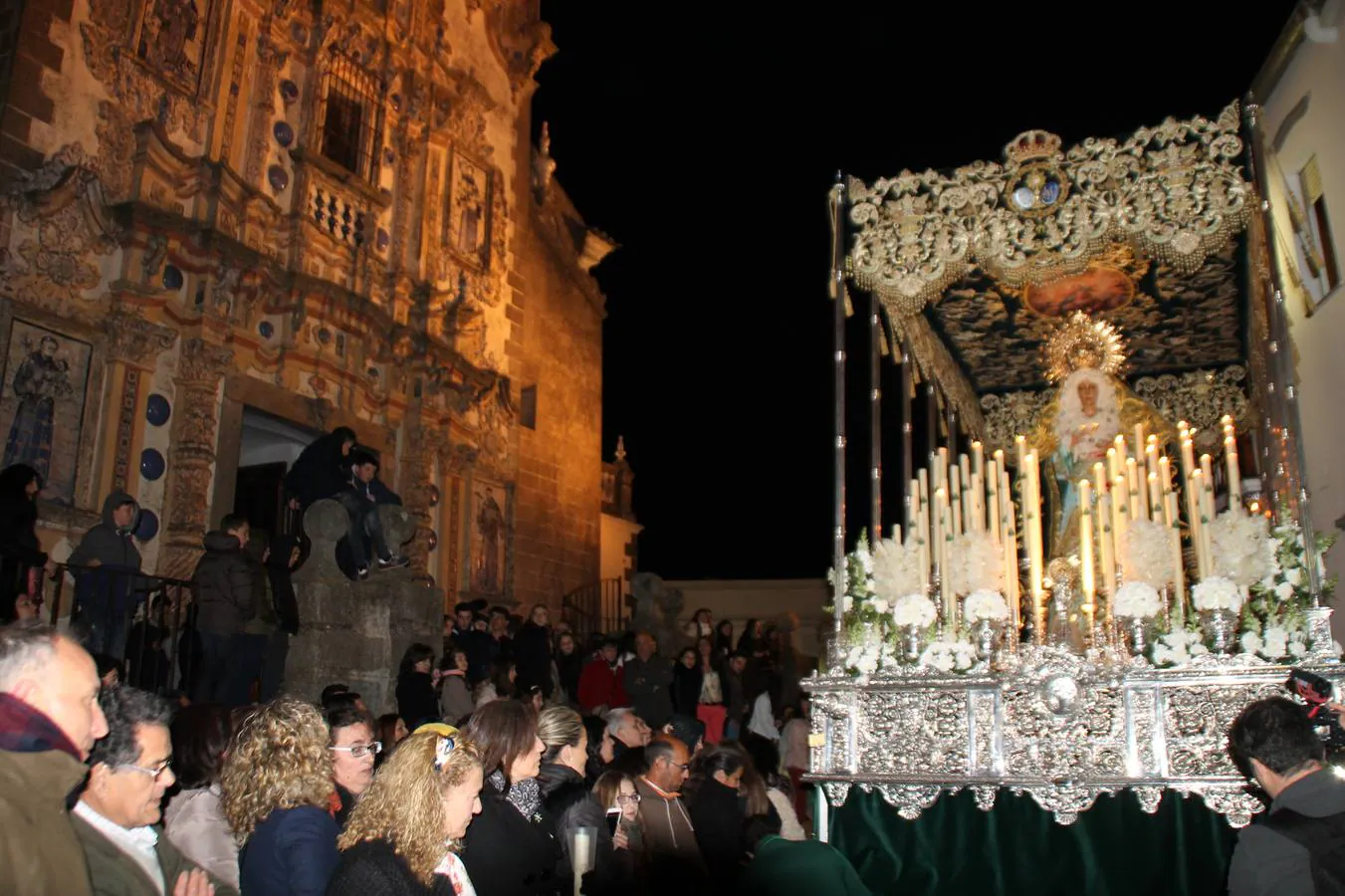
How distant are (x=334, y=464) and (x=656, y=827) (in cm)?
606

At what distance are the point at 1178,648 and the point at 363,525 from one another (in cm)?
672

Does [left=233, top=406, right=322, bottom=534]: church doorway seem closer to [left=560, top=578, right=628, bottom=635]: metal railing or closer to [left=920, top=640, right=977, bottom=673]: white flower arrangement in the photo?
[left=560, top=578, right=628, bottom=635]: metal railing

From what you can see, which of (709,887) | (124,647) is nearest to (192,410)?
(124,647)

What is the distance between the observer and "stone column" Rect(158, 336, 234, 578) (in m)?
11.9

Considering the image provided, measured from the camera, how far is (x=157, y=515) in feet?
39.2

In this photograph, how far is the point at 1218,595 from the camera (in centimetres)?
613

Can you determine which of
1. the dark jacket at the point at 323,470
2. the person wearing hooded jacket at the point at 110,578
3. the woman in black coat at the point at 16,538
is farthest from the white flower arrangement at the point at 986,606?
the woman in black coat at the point at 16,538

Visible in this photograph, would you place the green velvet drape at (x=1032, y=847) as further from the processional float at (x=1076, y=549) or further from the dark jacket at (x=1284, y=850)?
the dark jacket at (x=1284, y=850)

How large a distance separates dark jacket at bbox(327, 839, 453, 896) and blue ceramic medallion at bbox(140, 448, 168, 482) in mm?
9830

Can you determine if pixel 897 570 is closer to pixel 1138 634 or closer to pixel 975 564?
pixel 975 564

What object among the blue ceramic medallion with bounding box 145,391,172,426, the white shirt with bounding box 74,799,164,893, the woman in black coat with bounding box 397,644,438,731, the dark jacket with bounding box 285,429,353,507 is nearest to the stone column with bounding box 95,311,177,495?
the blue ceramic medallion with bounding box 145,391,172,426

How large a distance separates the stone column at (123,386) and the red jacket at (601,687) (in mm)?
5341

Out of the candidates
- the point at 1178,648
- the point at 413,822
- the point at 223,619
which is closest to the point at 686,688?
the point at 223,619

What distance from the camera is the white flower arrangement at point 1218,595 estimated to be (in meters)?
6.12
